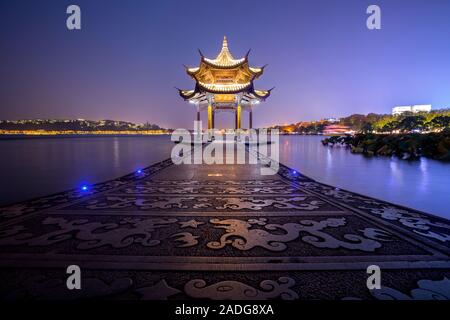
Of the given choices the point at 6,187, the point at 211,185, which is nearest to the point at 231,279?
the point at 211,185

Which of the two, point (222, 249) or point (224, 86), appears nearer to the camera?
point (222, 249)

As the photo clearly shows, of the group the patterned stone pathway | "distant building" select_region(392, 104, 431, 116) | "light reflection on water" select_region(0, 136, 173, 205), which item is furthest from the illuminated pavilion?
"distant building" select_region(392, 104, 431, 116)

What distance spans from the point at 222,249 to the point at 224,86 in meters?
22.3

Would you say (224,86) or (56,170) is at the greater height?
(224,86)

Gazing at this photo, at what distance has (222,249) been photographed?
240cm

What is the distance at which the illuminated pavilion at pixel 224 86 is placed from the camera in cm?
2216

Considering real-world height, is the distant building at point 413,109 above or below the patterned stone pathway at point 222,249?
above

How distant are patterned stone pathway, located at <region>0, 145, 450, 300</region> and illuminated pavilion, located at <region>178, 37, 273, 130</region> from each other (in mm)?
19314

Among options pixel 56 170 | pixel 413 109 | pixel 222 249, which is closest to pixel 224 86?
pixel 56 170

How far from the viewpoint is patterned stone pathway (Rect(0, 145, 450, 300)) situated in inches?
69.4

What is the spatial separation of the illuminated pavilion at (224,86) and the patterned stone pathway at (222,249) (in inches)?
760

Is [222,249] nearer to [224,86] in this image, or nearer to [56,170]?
[56,170]

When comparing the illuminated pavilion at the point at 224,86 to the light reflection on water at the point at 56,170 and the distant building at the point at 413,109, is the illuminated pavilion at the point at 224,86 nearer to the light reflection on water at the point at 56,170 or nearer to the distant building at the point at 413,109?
the light reflection on water at the point at 56,170

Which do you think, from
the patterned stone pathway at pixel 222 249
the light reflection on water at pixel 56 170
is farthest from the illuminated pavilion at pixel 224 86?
the patterned stone pathway at pixel 222 249
